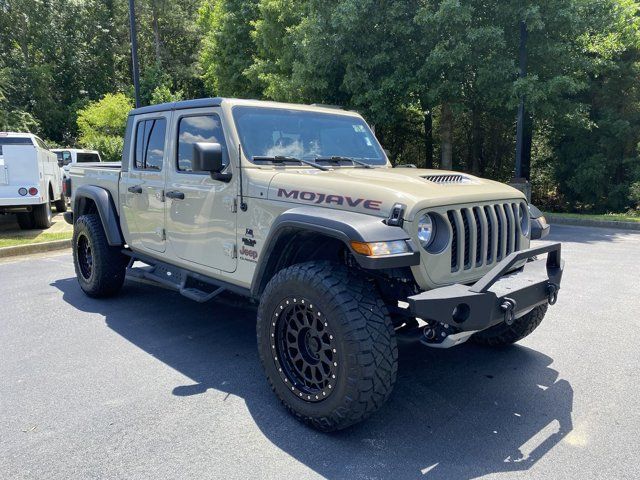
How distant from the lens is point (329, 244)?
139 inches

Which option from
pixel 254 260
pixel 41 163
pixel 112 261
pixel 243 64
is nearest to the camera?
pixel 254 260

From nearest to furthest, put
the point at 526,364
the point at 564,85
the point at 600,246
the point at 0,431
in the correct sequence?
1. the point at 0,431
2. the point at 526,364
3. the point at 600,246
4. the point at 564,85

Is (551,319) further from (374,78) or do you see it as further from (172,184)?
(374,78)

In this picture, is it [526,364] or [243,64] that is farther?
[243,64]

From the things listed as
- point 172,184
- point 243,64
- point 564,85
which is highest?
point 243,64

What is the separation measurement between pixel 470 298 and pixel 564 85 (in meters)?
11.1

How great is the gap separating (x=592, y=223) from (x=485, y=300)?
10943mm

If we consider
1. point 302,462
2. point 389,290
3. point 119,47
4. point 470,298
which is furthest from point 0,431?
point 119,47

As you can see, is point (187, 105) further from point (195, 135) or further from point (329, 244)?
point (329, 244)

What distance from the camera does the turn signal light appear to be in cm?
275

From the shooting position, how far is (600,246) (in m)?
9.17

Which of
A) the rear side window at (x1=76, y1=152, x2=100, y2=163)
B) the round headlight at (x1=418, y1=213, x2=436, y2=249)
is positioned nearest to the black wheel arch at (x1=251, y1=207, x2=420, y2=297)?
the round headlight at (x1=418, y1=213, x2=436, y2=249)

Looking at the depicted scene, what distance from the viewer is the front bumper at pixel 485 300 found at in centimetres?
278

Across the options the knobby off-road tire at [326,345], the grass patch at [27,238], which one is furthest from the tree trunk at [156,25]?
the knobby off-road tire at [326,345]
